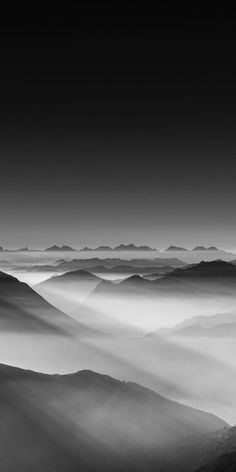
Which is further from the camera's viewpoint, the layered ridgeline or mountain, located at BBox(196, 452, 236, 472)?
the layered ridgeline

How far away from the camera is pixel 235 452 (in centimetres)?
11556

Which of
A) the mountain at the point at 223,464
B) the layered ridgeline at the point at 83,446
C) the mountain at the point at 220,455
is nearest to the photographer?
the mountain at the point at 223,464

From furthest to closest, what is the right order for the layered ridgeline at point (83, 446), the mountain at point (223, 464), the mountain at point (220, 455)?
the layered ridgeline at point (83, 446) → the mountain at point (220, 455) → the mountain at point (223, 464)

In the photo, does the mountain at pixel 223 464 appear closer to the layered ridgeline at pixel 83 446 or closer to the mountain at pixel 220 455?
the mountain at pixel 220 455

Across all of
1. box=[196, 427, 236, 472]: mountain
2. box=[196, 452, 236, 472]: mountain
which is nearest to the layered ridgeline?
box=[196, 427, 236, 472]: mountain

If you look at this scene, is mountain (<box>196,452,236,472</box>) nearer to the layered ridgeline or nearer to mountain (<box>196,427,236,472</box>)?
mountain (<box>196,427,236,472</box>)

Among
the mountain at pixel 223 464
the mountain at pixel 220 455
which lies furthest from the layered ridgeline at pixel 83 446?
the mountain at pixel 223 464

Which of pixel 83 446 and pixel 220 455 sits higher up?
pixel 220 455

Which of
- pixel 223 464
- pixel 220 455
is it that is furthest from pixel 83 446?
pixel 223 464

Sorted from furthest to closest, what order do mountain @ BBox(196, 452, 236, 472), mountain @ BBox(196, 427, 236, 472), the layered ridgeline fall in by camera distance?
the layered ridgeline, mountain @ BBox(196, 427, 236, 472), mountain @ BBox(196, 452, 236, 472)

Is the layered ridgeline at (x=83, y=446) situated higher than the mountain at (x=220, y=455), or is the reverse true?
the mountain at (x=220, y=455)

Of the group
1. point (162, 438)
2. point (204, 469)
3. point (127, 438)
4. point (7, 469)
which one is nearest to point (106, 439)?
point (127, 438)

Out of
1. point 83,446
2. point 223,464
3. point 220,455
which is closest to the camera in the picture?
point 223,464

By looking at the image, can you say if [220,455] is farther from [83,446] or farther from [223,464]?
[83,446]
